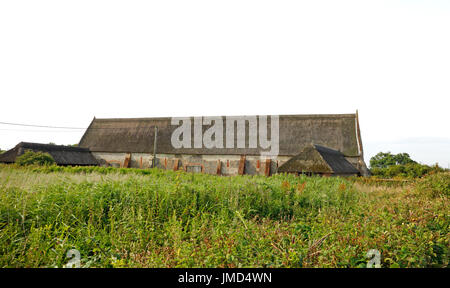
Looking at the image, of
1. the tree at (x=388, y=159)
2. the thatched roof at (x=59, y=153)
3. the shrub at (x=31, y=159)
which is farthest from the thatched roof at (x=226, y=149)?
the tree at (x=388, y=159)

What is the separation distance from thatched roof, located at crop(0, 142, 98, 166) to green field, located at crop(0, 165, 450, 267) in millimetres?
22483

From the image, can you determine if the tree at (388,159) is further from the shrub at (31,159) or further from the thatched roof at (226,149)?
the shrub at (31,159)

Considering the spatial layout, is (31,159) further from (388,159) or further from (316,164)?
(388,159)

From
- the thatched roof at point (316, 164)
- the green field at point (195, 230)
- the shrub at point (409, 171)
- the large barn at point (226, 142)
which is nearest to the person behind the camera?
the green field at point (195, 230)

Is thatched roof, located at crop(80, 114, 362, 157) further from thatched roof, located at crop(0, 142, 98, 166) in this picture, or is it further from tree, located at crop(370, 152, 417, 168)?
tree, located at crop(370, 152, 417, 168)

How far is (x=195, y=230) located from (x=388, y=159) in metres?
45.0

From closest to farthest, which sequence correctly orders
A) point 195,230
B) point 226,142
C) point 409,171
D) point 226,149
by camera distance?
point 195,230 → point 409,171 → point 226,149 → point 226,142

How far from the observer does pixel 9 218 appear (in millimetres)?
6039

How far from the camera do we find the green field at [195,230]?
419 cm

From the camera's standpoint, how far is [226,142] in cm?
3186

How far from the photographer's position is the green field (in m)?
4.19

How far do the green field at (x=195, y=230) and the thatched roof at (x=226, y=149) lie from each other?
19.9 meters

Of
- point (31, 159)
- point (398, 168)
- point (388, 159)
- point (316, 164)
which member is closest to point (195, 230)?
point (316, 164)
